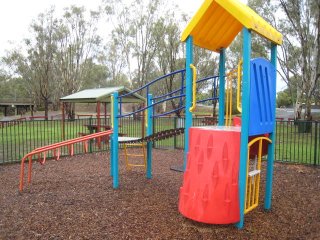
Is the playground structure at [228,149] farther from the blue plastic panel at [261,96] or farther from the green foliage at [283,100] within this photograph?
the green foliage at [283,100]

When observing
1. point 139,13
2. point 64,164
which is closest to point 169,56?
point 139,13

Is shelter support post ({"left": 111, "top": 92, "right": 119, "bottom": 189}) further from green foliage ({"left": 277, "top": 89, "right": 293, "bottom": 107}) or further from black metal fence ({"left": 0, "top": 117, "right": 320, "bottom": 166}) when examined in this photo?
green foliage ({"left": 277, "top": 89, "right": 293, "bottom": 107})

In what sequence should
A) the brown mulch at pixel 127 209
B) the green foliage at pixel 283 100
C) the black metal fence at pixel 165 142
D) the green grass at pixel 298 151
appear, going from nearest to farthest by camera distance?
the brown mulch at pixel 127 209, the green grass at pixel 298 151, the black metal fence at pixel 165 142, the green foliage at pixel 283 100

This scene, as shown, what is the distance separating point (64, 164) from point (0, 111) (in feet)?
167

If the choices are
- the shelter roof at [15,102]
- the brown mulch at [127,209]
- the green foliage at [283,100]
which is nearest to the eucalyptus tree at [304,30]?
the brown mulch at [127,209]

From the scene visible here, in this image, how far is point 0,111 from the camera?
52.2 meters

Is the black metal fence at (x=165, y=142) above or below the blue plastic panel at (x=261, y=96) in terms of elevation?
below

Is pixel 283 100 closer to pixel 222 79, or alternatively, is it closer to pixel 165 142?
pixel 165 142

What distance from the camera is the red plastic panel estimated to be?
3648mm

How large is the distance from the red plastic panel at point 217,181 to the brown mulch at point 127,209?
0.19m

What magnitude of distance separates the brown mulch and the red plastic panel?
192 millimetres

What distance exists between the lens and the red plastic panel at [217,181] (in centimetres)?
365

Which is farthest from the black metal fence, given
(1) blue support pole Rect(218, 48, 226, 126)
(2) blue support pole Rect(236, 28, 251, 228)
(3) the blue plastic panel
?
(2) blue support pole Rect(236, 28, 251, 228)

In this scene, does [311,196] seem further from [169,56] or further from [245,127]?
[169,56]
